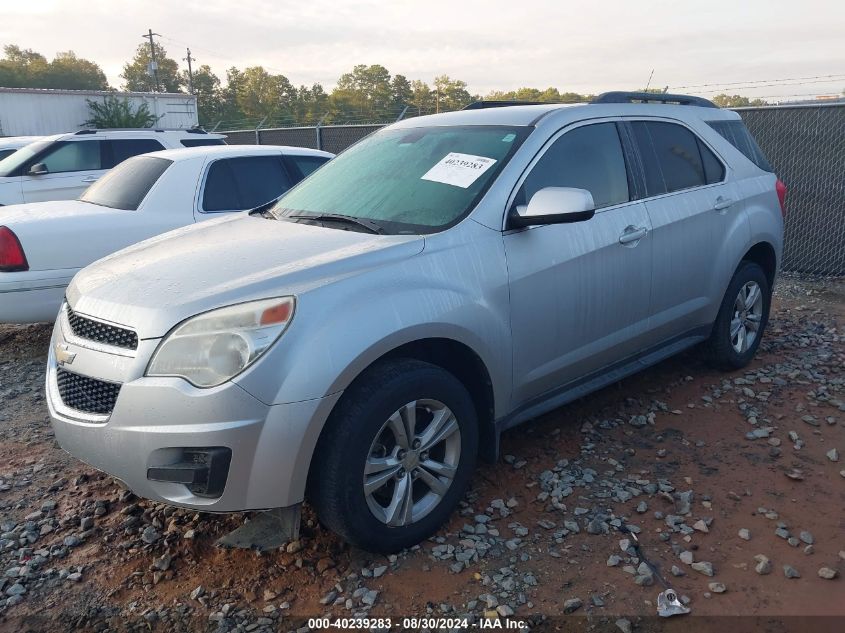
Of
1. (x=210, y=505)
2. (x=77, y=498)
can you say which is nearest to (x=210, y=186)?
(x=77, y=498)

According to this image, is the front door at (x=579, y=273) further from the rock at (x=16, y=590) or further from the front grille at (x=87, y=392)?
the rock at (x=16, y=590)

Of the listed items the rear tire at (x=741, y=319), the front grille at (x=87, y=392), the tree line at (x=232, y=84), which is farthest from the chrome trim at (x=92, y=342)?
the tree line at (x=232, y=84)

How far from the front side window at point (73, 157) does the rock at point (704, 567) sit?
332 inches

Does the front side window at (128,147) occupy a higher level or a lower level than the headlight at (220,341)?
higher

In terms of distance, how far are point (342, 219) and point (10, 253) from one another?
3115 mm

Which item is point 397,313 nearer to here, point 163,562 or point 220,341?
point 220,341

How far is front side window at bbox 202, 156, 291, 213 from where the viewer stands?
20.3 feet

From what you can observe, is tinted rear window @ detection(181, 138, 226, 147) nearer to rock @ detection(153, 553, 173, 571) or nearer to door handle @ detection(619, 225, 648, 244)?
door handle @ detection(619, 225, 648, 244)

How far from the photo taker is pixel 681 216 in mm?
4199

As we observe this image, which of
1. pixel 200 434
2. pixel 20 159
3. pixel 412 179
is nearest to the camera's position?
pixel 200 434

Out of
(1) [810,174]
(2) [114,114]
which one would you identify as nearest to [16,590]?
(1) [810,174]

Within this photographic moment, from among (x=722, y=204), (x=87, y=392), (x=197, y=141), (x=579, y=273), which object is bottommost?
(x=87, y=392)

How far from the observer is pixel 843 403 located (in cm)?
449

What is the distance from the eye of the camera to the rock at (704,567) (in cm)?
285
